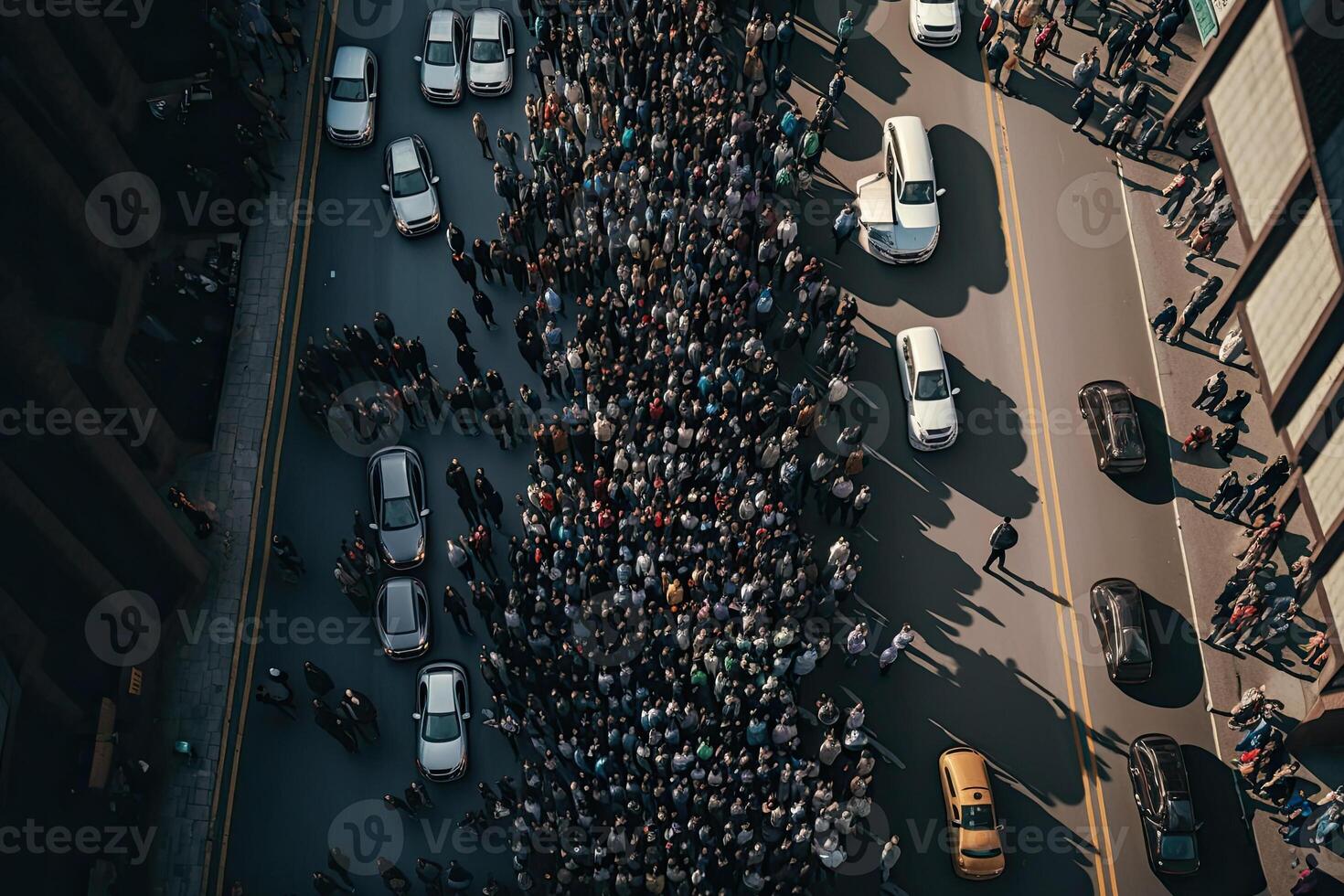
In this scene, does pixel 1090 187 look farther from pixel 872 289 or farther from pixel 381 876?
pixel 381 876

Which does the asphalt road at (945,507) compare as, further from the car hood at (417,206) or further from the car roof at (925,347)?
the car roof at (925,347)

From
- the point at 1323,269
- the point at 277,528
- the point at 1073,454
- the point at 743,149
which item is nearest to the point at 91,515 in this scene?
the point at 277,528

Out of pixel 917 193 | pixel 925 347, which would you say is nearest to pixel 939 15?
pixel 917 193

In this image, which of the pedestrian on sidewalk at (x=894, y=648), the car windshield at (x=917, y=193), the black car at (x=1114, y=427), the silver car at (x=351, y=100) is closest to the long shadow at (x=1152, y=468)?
the black car at (x=1114, y=427)

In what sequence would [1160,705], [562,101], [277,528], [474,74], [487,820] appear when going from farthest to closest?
[474,74], [562,101], [277,528], [1160,705], [487,820]

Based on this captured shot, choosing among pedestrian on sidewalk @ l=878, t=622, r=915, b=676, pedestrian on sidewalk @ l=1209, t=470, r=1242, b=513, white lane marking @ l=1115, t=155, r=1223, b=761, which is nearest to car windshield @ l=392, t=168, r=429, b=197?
pedestrian on sidewalk @ l=878, t=622, r=915, b=676

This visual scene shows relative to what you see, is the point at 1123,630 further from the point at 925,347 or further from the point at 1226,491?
the point at 925,347

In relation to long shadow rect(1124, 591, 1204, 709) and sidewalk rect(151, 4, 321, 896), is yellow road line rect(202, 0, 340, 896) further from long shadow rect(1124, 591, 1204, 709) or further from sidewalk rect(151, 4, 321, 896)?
long shadow rect(1124, 591, 1204, 709)
